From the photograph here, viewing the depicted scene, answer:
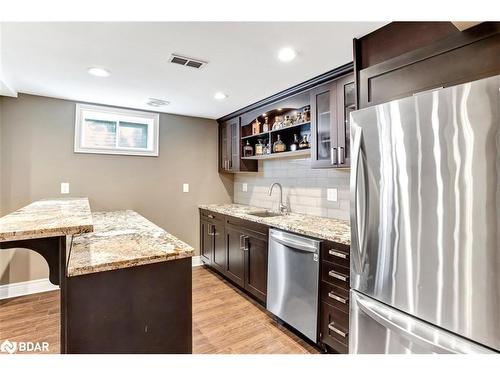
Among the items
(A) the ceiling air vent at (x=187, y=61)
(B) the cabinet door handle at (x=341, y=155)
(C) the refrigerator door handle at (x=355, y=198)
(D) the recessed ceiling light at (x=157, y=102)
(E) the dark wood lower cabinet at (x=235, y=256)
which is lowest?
(E) the dark wood lower cabinet at (x=235, y=256)

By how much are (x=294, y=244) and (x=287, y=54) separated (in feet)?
4.66

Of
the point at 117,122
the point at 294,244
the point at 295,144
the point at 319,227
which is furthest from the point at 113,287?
the point at 117,122

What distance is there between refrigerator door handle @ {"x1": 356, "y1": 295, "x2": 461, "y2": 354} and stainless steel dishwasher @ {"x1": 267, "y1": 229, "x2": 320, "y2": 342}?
0.55 m

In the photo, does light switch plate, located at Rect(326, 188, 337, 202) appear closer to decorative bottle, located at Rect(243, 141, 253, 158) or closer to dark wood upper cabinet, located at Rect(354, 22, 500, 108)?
dark wood upper cabinet, located at Rect(354, 22, 500, 108)

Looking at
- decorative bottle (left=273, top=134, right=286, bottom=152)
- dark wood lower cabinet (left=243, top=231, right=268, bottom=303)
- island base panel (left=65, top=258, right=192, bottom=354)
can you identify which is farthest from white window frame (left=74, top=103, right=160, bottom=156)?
island base panel (left=65, top=258, right=192, bottom=354)

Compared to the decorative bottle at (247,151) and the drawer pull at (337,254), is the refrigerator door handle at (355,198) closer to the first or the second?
the drawer pull at (337,254)

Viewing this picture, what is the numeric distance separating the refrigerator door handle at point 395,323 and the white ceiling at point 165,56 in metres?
1.58

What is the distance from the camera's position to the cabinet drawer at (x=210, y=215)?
338 centimetres

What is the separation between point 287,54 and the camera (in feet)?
6.27

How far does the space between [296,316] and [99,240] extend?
60.7 inches

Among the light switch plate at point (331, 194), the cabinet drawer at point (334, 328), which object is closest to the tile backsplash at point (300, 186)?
the light switch plate at point (331, 194)
